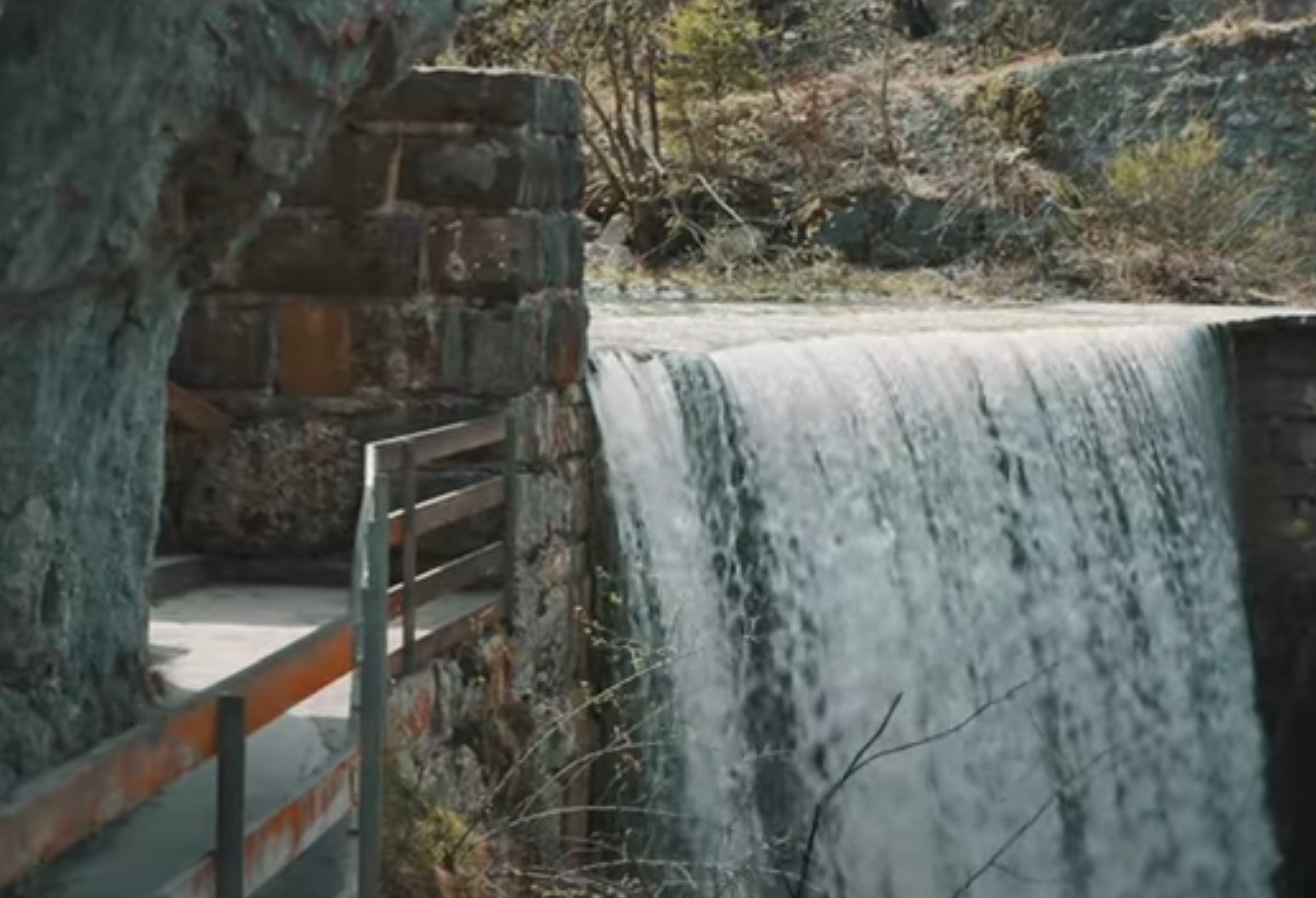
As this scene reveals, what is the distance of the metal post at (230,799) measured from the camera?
389 centimetres

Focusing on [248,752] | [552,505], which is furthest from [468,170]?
[248,752]

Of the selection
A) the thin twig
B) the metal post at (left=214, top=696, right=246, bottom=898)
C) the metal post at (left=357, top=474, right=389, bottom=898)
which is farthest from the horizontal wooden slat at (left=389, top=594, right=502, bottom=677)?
the metal post at (left=214, top=696, right=246, bottom=898)

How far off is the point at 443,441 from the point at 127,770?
2.72 metres

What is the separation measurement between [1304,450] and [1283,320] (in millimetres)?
639

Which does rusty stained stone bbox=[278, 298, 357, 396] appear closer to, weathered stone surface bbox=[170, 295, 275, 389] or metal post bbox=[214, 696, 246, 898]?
weathered stone surface bbox=[170, 295, 275, 389]

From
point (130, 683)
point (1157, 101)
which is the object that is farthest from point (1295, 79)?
point (130, 683)

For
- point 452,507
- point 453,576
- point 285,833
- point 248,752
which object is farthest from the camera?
point 453,576

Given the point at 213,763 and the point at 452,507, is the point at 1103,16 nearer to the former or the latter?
the point at 452,507

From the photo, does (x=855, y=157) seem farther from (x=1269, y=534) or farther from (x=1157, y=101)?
(x=1269, y=534)

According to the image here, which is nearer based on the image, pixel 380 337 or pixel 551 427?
pixel 380 337

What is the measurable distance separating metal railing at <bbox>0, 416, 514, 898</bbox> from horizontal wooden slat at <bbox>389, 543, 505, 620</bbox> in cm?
1

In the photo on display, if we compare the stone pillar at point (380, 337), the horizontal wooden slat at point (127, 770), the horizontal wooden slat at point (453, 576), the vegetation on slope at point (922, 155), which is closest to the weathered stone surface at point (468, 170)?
the stone pillar at point (380, 337)

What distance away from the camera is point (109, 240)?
3.94 m

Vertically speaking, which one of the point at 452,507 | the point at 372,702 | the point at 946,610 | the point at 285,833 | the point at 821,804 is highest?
the point at 452,507
